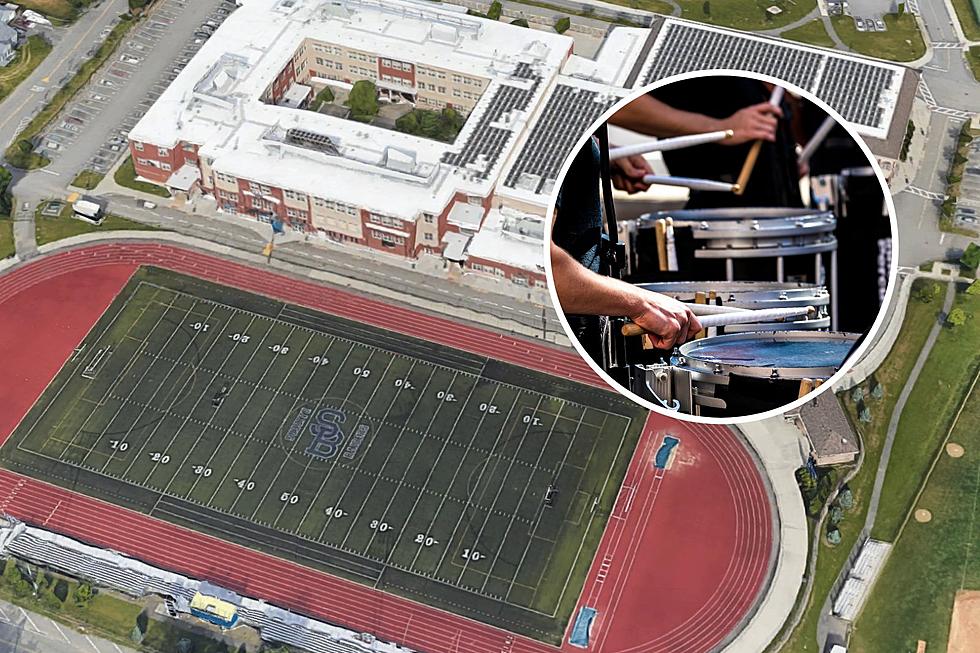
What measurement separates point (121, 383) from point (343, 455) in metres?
16.3

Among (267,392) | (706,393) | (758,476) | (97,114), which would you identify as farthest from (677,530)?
(97,114)

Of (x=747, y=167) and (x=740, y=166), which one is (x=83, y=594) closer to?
(x=740, y=166)

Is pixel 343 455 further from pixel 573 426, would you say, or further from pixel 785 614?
pixel 785 614

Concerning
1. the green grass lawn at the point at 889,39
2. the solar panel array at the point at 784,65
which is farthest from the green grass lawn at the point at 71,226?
the green grass lawn at the point at 889,39

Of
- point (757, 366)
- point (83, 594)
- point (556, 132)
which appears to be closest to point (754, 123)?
point (757, 366)

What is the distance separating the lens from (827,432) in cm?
7731

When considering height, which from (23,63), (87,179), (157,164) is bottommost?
(87,179)

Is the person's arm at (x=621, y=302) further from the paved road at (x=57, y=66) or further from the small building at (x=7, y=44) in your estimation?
the small building at (x=7, y=44)

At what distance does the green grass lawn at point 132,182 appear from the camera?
9338 cm

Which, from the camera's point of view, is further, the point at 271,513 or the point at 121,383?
the point at 121,383

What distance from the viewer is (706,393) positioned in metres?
31.8

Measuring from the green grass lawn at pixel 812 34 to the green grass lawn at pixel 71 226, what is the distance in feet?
187

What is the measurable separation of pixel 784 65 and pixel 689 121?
69145mm

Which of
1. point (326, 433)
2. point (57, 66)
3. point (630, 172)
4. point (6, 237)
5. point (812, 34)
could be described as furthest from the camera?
point (812, 34)
